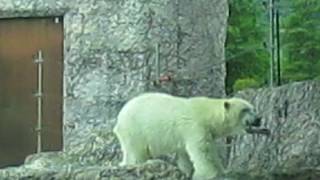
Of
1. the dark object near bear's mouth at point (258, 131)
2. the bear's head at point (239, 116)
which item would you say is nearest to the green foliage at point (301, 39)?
the dark object near bear's mouth at point (258, 131)

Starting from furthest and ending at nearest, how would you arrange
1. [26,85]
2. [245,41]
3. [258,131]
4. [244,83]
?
1. [245,41]
2. [244,83]
3. [26,85]
4. [258,131]

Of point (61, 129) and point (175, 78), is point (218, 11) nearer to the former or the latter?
point (175, 78)

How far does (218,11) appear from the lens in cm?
913

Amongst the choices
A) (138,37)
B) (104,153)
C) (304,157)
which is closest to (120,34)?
(138,37)

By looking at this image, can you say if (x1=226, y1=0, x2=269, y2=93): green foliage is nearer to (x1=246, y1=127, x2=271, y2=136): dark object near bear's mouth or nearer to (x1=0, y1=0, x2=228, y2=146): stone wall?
(x1=0, y1=0, x2=228, y2=146): stone wall

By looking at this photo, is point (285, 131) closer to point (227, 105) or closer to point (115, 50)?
point (227, 105)

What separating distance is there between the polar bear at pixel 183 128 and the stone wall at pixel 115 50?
11.4 ft

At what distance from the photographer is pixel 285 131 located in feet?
18.3

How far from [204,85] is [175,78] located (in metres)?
0.36

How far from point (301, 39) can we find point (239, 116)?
19.3 ft

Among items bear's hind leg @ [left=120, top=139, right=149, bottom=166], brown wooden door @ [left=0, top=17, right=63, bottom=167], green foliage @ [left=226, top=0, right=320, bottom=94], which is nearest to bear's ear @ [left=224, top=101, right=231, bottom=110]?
bear's hind leg @ [left=120, top=139, right=149, bottom=166]

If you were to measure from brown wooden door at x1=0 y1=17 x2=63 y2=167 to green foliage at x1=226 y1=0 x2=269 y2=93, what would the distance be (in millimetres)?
2554

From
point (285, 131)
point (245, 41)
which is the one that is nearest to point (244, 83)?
point (245, 41)

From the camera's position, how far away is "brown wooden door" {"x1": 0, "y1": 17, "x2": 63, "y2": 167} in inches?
348
